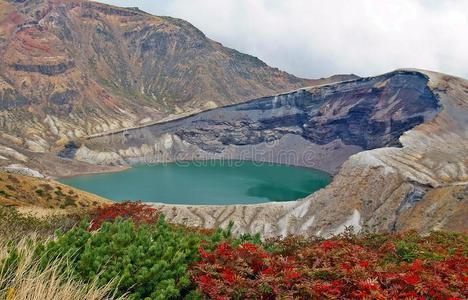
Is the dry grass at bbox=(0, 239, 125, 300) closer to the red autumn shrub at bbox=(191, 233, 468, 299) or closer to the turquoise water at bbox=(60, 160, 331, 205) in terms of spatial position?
the red autumn shrub at bbox=(191, 233, 468, 299)

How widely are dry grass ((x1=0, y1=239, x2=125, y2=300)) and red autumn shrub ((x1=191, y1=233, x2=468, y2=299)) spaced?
7.14 ft

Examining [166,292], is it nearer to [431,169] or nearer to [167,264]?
[167,264]

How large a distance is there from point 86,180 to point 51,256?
176990 mm

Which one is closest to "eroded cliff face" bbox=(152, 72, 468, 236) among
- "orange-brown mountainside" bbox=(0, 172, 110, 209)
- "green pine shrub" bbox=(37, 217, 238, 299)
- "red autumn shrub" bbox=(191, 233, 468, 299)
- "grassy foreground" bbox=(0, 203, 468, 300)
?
"orange-brown mountainside" bbox=(0, 172, 110, 209)

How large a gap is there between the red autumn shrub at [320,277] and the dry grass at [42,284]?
2.18 meters

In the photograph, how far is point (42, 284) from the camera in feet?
29.9

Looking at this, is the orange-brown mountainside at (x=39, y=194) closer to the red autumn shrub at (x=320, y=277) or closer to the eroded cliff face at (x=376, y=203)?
the eroded cliff face at (x=376, y=203)

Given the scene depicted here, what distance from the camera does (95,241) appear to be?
37.2 ft

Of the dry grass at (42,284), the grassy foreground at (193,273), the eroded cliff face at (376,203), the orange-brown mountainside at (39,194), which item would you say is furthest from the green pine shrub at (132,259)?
the eroded cliff face at (376,203)

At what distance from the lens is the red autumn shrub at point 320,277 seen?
923 cm

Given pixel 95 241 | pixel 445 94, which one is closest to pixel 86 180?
pixel 445 94

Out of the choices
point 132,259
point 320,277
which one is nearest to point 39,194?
point 132,259

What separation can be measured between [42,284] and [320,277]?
5.72 meters

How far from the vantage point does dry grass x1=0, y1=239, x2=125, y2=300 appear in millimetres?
8883
